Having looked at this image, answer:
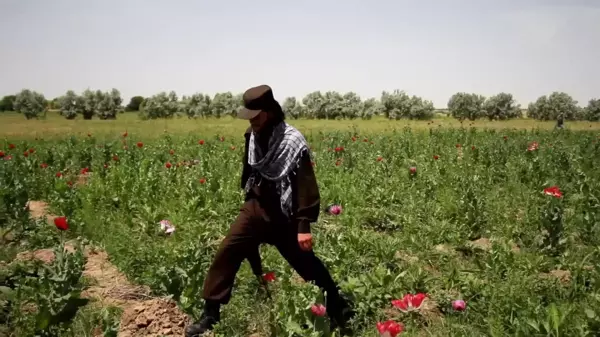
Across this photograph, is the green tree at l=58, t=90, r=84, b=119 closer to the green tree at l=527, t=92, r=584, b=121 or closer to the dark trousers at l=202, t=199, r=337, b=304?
the green tree at l=527, t=92, r=584, b=121

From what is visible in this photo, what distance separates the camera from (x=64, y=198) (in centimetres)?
696

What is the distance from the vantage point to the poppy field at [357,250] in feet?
10.8

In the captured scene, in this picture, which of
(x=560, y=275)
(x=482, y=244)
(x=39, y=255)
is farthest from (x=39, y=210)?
(x=560, y=275)

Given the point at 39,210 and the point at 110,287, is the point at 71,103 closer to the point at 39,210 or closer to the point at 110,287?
the point at 39,210

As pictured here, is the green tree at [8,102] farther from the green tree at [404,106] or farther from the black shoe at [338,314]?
the black shoe at [338,314]

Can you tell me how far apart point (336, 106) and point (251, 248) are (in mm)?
80889

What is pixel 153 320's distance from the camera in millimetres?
3592

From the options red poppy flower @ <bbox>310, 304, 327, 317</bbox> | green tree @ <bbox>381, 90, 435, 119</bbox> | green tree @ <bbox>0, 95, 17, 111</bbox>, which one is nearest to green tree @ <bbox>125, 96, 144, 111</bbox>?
green tree @ <bbox>0, 95, 17, 111</bbox>

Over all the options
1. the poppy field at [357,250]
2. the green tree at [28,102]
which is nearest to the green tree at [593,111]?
the poppy field at [357,250]

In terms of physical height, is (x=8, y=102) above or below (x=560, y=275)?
above

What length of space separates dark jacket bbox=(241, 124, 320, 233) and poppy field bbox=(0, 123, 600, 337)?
435 millimetres

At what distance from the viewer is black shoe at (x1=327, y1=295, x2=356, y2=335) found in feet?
11.8

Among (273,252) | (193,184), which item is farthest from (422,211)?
(193,184)

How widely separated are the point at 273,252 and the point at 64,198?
364 centimetres
